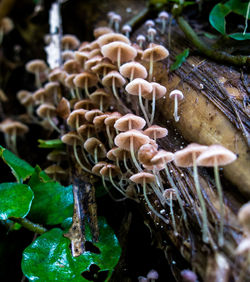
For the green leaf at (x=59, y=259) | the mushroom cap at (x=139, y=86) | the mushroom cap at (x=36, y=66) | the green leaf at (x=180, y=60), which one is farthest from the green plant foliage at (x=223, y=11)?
the mushroom cap at (x=36, y=66)

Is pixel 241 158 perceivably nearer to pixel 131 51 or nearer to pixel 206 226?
pixel 206 226

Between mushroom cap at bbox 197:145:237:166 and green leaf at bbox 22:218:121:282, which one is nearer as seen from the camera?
mushroom cap at bbox 197:145:237:166

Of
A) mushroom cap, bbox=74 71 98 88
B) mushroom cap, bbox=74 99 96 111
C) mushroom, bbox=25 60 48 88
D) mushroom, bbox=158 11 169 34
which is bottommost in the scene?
mushroom, bbox=25 60 48 88

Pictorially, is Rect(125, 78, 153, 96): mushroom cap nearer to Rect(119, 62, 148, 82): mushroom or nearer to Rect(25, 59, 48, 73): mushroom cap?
Rect(119, 62, 148, 82): mushroom

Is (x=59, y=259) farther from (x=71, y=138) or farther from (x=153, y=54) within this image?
(x=153, y=54)

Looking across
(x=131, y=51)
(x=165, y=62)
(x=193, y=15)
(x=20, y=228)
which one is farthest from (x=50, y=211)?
(x=193, y=15)

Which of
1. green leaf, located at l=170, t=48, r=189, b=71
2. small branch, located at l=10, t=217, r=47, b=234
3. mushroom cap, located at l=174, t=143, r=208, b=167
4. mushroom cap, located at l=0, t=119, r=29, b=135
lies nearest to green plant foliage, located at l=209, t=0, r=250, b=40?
green leaf, located at l=170, t=48, r=189, b=71

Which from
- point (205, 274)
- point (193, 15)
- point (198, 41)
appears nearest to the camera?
point (205, 274)

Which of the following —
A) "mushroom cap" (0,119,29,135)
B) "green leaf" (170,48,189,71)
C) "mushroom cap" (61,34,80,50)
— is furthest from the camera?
"mushroom cap" (61,34,80,50)
